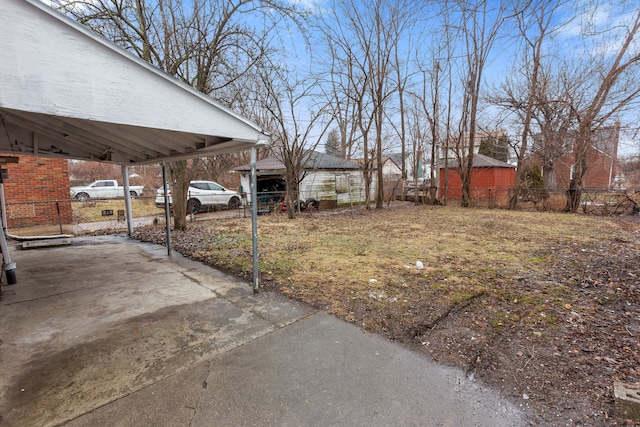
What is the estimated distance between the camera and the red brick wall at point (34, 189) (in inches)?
356

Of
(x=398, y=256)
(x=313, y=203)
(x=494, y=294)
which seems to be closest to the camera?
(x=494, y=294)

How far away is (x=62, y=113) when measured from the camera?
230cm

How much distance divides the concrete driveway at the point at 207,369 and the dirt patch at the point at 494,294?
38 centimetres

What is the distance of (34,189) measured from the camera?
9.35 meters

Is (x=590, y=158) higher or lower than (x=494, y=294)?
higher

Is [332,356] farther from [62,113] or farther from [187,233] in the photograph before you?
[187,233]

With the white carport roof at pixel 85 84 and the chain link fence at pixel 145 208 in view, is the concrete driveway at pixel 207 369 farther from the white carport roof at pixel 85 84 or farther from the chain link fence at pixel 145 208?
the chain link fence at pixel 145 208

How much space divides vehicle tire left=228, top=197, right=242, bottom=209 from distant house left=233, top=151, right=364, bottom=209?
60cm

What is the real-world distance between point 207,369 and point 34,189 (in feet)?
36.1

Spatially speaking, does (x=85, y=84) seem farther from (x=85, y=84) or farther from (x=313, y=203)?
(x=313, y=203)

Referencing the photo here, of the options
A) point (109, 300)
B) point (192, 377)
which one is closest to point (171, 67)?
point (109, 300)

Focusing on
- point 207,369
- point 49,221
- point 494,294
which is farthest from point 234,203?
point 207,369

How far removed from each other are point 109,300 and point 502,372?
453 cm

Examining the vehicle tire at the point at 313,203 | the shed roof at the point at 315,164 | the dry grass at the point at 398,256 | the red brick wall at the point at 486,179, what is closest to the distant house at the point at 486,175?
the red brick wall at the point at 486,179
